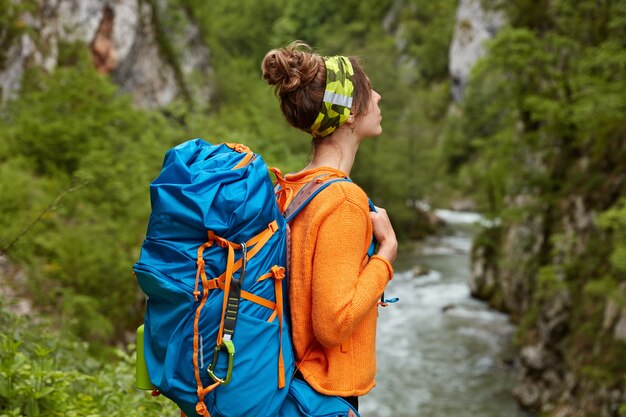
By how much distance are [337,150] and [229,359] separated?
0.71 meters

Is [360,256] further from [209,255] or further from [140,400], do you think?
[140,400]

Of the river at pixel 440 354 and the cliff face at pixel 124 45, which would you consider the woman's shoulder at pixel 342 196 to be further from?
the cliff face at pixel 124 45

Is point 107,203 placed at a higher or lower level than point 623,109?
lower

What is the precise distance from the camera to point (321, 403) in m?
1.61

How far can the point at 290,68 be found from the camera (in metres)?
1.67

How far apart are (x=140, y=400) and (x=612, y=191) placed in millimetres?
8531

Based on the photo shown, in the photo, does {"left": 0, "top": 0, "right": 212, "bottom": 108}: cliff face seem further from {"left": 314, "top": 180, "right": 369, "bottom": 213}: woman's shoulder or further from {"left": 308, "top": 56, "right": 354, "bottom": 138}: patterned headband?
{"left": 314, "top": 180, "right": 369, "bottom": 213}: woman's shoulder

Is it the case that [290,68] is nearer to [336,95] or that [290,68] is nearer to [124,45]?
[336,95]

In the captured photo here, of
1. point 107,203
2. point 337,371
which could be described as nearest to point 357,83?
point 337,371

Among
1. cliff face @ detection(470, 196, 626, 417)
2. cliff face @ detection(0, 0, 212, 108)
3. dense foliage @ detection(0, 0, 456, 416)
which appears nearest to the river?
cliff face @ detection(470, 196, 626, 417)

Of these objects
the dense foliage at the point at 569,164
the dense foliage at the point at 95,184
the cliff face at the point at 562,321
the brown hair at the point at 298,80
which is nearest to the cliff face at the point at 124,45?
the dense foliage at the point at 95,184

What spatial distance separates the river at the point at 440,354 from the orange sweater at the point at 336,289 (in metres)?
8.59

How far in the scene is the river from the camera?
1016cm

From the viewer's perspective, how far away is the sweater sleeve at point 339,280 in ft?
4.98
